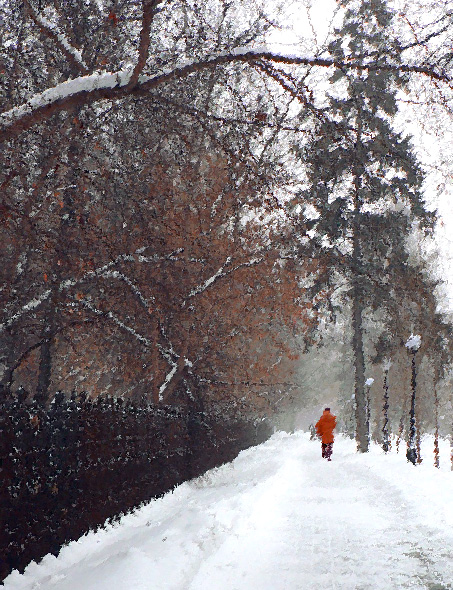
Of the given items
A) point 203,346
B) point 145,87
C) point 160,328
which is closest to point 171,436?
point 160,328

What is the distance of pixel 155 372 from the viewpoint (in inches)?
735

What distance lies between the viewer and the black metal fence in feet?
22.8

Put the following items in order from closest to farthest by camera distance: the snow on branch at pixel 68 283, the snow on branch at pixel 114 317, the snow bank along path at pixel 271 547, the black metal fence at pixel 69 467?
the snow bank along path at pixel 271 547 → the black metal fence at pixel 69 467 → the snow on branch at pixel 68 283 → the snow on branch at pixel 114 317

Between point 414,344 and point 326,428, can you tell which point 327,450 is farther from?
point 414,344

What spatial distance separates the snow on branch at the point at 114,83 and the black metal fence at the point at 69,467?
112 inches

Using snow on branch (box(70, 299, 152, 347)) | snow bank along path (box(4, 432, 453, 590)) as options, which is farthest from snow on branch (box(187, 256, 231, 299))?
snow bank along path (box(4, 432, 453, 590))

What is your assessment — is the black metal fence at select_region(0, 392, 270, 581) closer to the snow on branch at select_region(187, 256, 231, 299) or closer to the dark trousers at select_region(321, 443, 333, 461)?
the snow on branch at select_region(187, 256, 231, 299)

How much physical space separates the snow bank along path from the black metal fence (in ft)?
0.93

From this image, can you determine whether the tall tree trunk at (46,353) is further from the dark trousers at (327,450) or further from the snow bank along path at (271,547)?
the dark trousers at (327,450)

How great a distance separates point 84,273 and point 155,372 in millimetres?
6068

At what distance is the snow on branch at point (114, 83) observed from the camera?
6688 mm

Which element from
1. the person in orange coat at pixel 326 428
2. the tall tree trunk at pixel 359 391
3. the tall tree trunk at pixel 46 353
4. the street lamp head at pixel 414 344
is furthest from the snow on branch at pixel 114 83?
the tall tree trunk at pixel 359 391

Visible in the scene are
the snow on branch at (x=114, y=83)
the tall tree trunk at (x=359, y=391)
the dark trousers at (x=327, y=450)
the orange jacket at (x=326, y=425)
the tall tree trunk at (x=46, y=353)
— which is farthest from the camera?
the tall tree trunk at (x=359, y=391)

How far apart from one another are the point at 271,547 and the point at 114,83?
560cm
